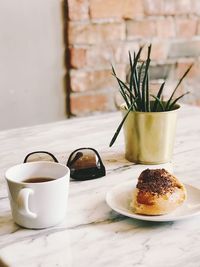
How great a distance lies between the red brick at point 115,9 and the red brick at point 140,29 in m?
0.04

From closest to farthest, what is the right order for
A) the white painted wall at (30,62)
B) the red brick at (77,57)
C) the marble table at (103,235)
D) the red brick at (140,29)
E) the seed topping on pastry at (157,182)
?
the marble table at (103,235), the seed topping on pastry at (157,182), the white painted wall at (30,62), the red brick at (77,57), the red brick at (140,29)

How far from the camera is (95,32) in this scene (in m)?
1.92

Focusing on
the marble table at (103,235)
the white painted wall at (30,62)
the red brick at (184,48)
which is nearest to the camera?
the marble table at (103,235)

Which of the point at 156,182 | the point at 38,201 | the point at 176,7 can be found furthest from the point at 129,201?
the point at 176,7

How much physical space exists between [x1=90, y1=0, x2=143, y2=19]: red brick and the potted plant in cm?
90

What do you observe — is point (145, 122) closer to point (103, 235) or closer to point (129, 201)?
point (129, 201)

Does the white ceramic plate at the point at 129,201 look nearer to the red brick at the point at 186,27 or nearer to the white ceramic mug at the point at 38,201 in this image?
the white ceramic mug at the point at 38,201

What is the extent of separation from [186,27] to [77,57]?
0.55 metres

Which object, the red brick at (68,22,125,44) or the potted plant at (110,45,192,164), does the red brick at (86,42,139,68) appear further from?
the potted plant at (110,45,192,164)

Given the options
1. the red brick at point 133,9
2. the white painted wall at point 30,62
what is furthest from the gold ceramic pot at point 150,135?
the red brick at point 133,9

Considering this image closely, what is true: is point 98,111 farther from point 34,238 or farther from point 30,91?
point 34,238

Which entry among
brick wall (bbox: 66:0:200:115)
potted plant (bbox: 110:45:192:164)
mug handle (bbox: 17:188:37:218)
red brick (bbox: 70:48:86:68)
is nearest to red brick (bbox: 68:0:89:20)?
brick wall (bbox: 66:0:200:115)

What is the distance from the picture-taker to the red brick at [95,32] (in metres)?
1.88

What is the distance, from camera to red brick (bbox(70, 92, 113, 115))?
195 cm
